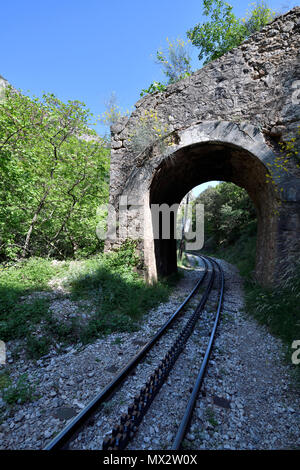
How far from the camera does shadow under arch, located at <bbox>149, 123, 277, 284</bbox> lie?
22.0ft

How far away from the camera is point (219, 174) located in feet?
31.8

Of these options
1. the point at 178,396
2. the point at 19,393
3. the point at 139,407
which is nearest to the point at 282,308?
the point at 178,396

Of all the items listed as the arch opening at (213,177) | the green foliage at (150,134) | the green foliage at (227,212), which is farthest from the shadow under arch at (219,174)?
the green foliage at (227,212)

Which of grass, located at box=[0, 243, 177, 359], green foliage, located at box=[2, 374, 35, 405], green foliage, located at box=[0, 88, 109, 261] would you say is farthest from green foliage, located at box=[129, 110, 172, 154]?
green foliage, located at box=[2, 374, 35, 405]

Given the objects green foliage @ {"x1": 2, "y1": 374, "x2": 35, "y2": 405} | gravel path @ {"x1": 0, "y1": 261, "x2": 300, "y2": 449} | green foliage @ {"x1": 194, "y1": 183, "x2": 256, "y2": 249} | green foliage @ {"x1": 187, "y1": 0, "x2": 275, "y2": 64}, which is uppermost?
green foliage @ {"x1": 187, "y1": 0, "x2": 275, "y2": 64}

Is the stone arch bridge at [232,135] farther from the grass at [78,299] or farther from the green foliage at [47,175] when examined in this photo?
the green foliage at [47,175]

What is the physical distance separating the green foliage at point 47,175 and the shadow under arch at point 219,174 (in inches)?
159

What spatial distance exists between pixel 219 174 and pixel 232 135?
3.07m

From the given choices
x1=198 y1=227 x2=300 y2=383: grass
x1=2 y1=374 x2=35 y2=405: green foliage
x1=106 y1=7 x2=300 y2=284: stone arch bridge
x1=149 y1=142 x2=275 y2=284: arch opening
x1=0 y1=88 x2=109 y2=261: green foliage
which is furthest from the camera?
x1=0 y1=88 x2=109 y2=261: green foliage

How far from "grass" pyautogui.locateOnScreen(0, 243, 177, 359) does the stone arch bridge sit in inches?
36.3

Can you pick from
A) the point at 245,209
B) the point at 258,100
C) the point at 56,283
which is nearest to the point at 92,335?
the point at 56,283

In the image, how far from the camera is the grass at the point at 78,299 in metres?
4.29

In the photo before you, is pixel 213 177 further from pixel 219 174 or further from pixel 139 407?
pixel 139 407

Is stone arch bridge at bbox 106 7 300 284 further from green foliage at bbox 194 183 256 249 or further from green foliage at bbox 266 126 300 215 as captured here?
green foliage at bbox 194 183 256 249
